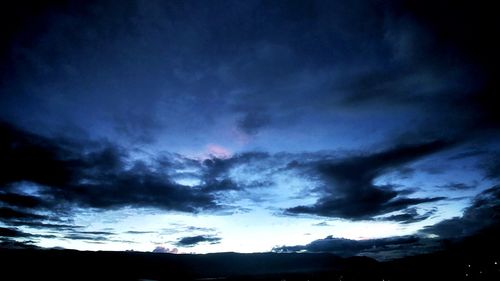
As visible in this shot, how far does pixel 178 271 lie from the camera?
198125 millimetres

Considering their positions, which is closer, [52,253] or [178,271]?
[52,253]

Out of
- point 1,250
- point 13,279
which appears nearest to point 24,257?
point 1,250

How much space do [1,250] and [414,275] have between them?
186 meters

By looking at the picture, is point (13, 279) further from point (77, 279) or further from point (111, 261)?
point (111, 261)

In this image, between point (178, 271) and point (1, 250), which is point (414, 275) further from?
point (1, 250)

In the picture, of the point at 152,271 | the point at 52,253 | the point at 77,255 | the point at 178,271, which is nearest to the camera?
the point at 52,253

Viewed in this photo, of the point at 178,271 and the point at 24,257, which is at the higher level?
the point at 24,257

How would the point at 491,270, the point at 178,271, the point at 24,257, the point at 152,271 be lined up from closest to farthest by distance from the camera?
1. the point at 491,270
2. the point at 24,257
3. the point at 152,271
4. the point at 178,271

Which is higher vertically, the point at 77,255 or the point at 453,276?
the point at 77,255

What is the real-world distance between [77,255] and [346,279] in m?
144

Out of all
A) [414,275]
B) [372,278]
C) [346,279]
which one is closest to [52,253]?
[346,279]

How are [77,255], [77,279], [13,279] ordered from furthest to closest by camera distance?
[77,255]
[77,279]
[13,279]

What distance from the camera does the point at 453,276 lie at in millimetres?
109125

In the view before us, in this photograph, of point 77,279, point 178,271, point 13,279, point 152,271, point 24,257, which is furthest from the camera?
point 178,271
